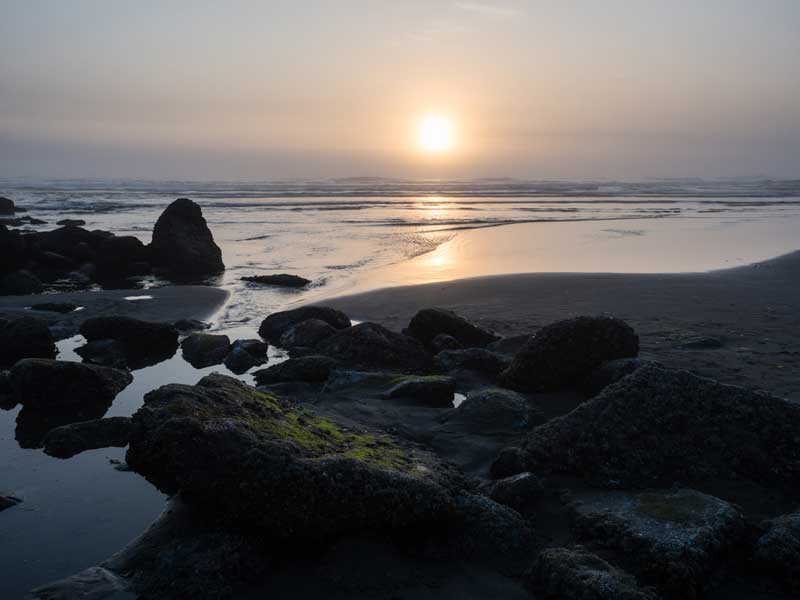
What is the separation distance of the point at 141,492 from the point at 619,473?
4.09 m

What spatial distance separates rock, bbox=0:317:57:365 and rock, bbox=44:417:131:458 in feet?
12.7

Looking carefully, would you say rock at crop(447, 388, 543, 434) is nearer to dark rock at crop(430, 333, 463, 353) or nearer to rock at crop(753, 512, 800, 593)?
dark rock at crop(430, 333, 463, 353)

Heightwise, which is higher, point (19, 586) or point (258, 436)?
point (258, 436)

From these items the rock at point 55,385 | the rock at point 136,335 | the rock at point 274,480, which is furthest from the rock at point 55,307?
the rock at point 274,480

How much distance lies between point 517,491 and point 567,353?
340cm

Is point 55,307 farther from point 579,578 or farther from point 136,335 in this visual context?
point 579,578

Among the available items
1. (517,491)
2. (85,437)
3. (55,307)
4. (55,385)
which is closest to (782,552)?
(517,491)

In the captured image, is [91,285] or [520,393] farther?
[91,285]

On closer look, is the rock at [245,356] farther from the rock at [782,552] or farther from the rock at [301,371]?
the rock at [782,552]

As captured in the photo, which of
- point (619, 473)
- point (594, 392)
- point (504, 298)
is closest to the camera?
point (619, 473)

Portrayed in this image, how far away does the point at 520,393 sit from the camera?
27.6ft

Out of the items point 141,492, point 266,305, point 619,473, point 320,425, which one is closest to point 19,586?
point 141,492

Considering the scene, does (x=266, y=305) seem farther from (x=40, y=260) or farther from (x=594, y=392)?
(x=40, y=260)

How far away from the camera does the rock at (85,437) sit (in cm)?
670
